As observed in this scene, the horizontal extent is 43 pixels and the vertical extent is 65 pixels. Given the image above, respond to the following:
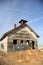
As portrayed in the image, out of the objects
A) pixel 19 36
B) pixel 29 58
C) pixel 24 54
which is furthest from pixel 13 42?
pixel 29 58

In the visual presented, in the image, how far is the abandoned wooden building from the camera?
3441 cm

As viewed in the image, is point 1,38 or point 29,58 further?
point 1,38

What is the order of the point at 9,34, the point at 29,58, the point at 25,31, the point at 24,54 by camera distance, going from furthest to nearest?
1. the point at 25,31
2. the point at 9,34
3. the point at 24,54
4. the point at 29,58

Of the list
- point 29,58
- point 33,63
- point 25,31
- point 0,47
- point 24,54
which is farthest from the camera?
point 0,47

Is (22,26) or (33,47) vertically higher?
A: (22,26)

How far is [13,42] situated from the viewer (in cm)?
3512

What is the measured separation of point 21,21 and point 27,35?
3724 millimetres

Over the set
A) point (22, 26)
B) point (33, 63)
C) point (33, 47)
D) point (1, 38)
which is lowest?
point (33, 63)

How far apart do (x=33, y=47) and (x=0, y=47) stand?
9716 mm

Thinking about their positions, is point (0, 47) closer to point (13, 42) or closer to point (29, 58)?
point (13, 42)

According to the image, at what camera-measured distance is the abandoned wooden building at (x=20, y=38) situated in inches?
1355

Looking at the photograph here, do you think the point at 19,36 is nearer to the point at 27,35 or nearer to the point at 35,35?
the point at 27,35

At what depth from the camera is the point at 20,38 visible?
35.8 meters

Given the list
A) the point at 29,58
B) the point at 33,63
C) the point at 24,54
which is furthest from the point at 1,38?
the point at 33,63
